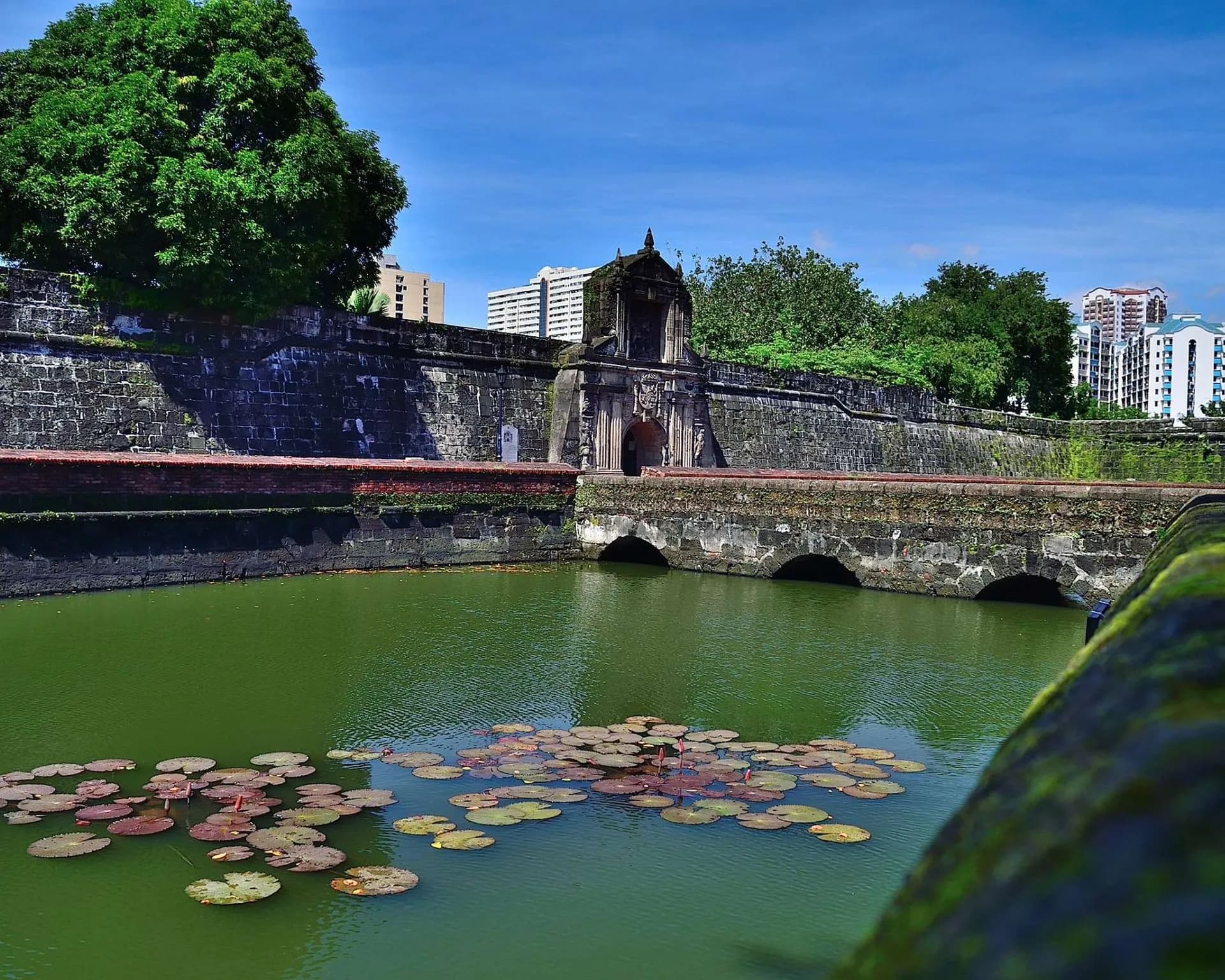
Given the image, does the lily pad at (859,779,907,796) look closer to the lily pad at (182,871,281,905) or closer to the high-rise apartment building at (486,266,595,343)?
the lily pad at (182,871,281,905)

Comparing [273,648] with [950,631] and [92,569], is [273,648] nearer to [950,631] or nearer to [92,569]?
[92,569]

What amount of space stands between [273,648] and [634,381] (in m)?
12.4

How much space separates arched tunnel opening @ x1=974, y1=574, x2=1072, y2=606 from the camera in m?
12.3

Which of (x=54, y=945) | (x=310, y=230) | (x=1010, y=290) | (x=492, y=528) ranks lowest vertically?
(x=54, y=945)

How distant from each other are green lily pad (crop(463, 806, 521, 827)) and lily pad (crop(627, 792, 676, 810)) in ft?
2.11

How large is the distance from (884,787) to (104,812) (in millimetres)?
3850

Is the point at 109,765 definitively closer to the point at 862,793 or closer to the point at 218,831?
the point at 218,831

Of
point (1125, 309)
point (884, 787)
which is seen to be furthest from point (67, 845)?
point (1125, 309)

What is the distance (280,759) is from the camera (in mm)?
5672

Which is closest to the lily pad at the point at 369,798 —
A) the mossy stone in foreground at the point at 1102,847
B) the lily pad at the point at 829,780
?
the lily pad at the point at 829,780

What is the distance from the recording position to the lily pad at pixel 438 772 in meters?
5.55

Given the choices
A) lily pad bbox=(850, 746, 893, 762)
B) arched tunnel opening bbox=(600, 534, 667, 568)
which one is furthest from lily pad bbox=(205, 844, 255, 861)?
arched tunnel opening bbox=(600, 534, 667, 568)

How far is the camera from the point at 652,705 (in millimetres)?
7188

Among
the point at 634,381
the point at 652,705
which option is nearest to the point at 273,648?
the point at 652,705
